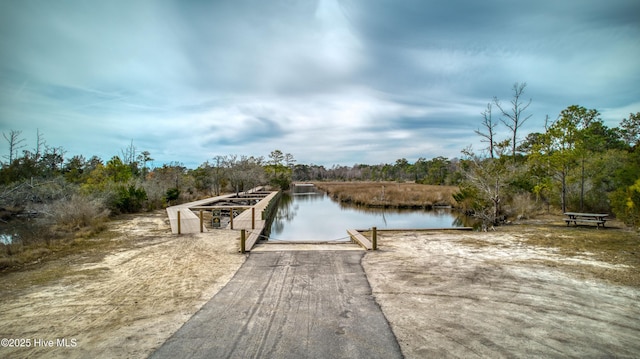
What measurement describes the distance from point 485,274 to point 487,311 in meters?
1.97

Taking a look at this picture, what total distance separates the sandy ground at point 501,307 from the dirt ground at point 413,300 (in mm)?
17

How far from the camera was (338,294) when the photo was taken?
204 inches

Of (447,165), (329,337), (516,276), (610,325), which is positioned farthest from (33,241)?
(447,165)

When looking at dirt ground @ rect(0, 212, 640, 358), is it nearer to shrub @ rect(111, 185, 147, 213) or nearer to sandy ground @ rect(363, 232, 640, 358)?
sandy ground @ rect(363, 232, 640, 358)

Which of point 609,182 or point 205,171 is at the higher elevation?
point 205,171

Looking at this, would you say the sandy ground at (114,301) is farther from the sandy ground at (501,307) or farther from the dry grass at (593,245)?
the dry grass at (593,245)

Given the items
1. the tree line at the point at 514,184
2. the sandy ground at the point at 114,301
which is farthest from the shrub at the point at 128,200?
the sandy ground at the point at 114,301

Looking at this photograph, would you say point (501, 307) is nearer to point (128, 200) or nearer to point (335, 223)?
point (335, 223)

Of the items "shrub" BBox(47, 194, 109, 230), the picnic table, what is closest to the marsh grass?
"shrub" BBox(47, 194, 109, 230)

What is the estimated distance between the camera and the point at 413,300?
15.9 feet

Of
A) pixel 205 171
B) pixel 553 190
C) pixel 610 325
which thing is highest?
pixel 205 171

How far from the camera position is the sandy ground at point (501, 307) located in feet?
11.3

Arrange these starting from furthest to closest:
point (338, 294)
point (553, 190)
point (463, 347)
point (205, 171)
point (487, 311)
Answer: point (205, 171) < point (553, 190) < point (338, 294) < point (487, 311) < point (463, 347)

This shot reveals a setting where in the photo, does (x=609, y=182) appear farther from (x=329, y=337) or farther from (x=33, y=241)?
(x=33, y=241)
